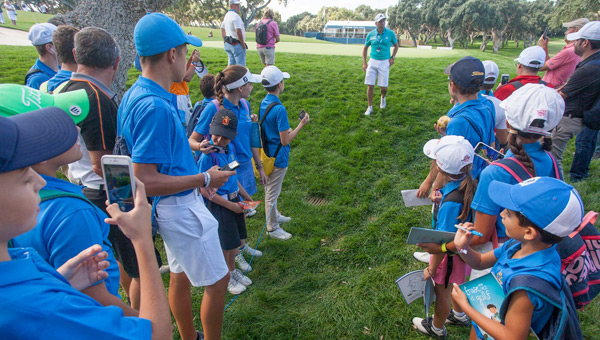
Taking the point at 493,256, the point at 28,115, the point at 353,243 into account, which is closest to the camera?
the point at 28,115

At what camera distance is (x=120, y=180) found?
1.45m

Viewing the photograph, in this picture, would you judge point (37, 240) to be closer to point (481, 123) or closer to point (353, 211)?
point (481, 123)

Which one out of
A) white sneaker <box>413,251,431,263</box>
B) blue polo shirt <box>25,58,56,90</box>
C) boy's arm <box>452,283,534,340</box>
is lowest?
white sneaker <box>413,251,431,263</box>

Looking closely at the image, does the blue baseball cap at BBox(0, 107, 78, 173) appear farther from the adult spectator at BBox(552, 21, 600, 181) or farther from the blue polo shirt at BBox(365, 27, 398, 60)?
the blue polo shirt at BBox(365, 27, 398, 60)

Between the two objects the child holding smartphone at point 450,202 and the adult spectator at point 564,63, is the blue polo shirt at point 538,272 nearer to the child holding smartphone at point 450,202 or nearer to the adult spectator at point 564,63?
the child holding smartphone at point 450,202

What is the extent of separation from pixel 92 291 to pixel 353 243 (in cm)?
337

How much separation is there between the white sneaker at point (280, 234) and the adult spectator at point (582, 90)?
4.03 meters

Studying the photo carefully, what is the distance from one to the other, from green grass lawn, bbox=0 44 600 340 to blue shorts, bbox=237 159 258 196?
923mm

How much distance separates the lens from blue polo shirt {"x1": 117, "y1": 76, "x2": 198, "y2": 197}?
209 cm

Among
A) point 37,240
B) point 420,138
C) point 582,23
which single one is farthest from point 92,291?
point 582,23

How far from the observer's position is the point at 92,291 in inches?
58.3

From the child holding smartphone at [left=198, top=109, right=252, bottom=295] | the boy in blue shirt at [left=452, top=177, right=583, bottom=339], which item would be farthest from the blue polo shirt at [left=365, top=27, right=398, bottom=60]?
the boy in blue shirt at [left=452, top=177, right=583, bottom=339]

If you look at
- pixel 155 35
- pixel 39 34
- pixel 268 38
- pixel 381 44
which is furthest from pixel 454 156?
pixel 268 38

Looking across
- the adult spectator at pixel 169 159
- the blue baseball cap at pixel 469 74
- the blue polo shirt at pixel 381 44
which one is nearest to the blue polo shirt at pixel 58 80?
the adult spectator at pixel 169 159
